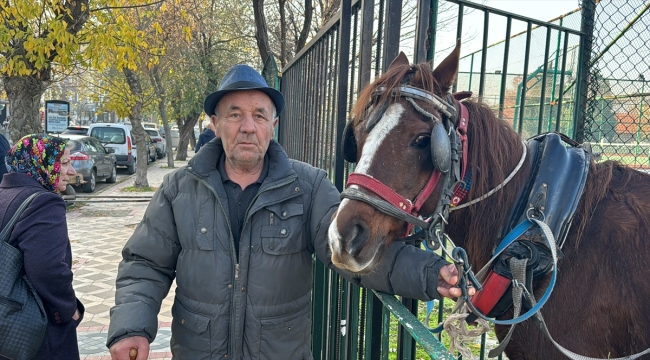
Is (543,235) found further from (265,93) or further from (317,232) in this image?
(265,93)

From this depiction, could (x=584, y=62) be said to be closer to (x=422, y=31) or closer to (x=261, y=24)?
(x=422, y=31)

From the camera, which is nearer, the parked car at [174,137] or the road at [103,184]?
the road at [103,184]

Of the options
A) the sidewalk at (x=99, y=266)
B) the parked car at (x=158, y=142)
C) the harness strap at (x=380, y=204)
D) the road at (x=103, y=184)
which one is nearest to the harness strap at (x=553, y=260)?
the harness strap at (x=380, y=204)

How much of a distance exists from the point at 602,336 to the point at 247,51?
56.6ft

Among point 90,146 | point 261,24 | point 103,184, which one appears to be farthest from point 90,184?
point 261,24

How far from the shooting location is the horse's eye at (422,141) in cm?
187

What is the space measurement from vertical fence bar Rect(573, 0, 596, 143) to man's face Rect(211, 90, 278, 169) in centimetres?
265

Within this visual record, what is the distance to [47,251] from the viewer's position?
2.45 metres

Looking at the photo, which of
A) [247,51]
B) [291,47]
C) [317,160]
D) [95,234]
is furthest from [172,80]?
[317,160]

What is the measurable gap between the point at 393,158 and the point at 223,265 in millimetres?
886

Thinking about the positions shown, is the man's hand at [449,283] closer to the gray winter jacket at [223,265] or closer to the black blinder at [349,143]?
the gray winter jacket at [223,265]

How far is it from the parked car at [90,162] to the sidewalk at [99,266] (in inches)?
62.9

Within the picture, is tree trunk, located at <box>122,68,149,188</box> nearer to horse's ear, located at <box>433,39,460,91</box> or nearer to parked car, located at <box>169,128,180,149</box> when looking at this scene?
horse's ear, located at <box>433,39,460,91</box>

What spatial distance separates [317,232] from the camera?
2178 millimetres
